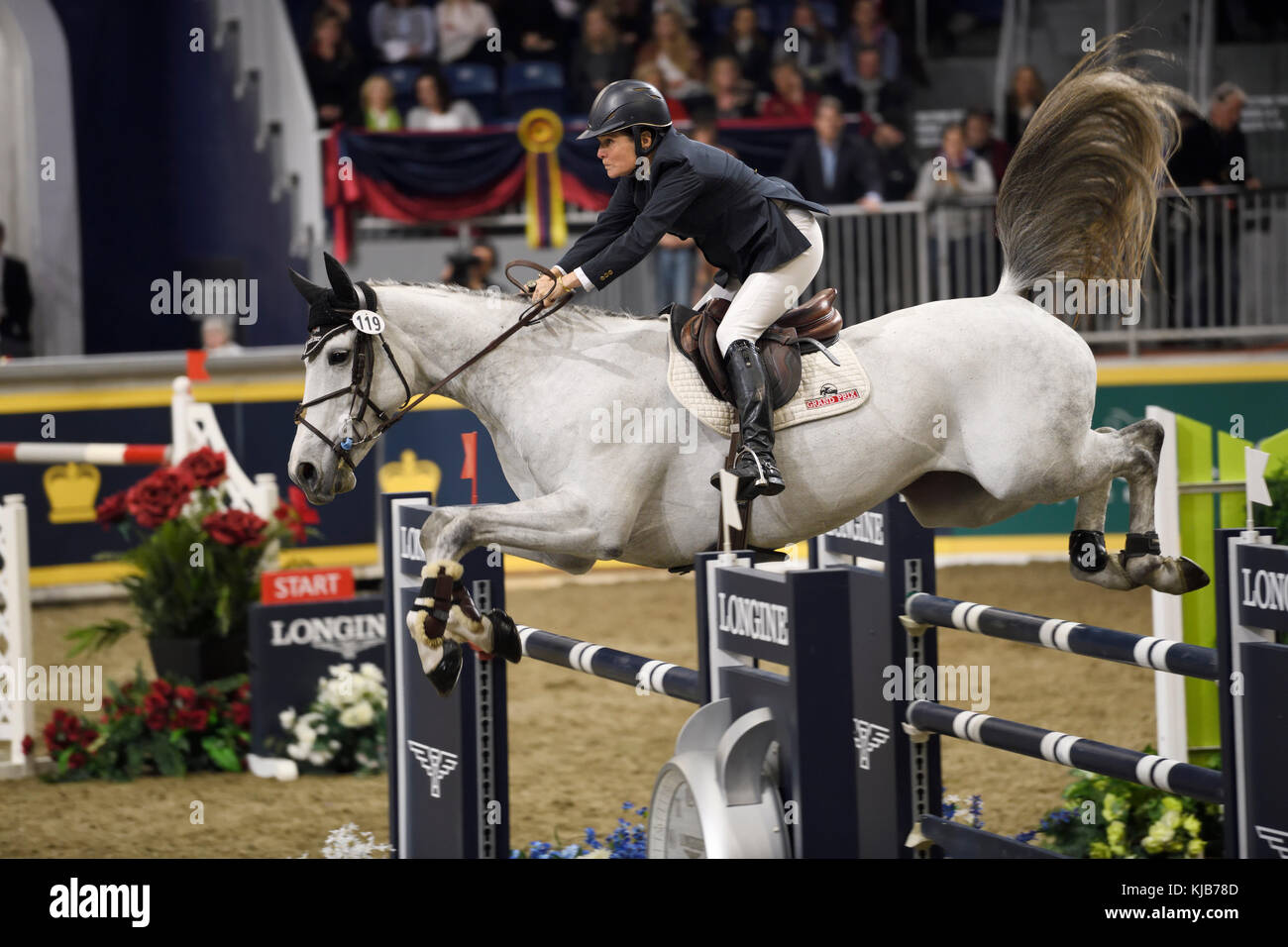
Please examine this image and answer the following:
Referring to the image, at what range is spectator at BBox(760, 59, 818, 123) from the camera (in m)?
10.7

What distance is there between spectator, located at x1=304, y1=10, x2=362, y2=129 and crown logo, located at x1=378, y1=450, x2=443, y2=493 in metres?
3.18

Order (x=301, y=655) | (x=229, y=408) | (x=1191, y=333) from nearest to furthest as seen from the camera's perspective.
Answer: (x=301, y=655) < (x=229, y=408) < (x=1191, y=333)

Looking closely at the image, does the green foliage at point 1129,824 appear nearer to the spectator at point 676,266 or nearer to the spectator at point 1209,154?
A: the spectator at point 676,266

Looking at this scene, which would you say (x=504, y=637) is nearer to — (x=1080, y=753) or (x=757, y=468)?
(x=757, y=468)

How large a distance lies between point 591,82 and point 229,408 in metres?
4.11

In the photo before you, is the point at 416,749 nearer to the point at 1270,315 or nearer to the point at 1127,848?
the point at 1127,848

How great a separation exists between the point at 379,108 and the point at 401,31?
1505 mm

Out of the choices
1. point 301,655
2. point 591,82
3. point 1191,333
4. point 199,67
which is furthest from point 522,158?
point 301,655

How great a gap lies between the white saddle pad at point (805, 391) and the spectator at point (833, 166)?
622 centimetres

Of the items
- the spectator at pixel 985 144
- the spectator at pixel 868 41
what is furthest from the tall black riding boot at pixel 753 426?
the spectator at pixel 868 41

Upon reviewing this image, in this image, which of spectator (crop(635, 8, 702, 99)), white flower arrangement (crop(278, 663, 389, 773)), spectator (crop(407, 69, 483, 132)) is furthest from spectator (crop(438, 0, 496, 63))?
white flower arrangement (crop(278, 663, 389, 773))

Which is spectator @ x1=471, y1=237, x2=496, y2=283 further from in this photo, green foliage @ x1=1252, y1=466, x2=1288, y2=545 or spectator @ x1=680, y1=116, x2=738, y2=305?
green foliage @ x1=1252, y1=466, x2=1288, y2=545
